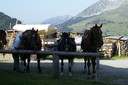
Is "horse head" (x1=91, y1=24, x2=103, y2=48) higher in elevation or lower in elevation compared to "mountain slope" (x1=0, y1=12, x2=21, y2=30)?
lower

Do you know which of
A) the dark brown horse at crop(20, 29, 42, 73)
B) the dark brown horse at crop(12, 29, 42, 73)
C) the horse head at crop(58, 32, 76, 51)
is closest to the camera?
the horse head at crop(58, 32, 76, 51)

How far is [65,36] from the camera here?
2191cm

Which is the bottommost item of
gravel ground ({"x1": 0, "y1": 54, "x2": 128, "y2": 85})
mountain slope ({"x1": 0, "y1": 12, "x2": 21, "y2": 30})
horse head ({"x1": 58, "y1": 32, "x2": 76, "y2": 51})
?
gravel ground ({"x1": 0, "y1": 54, "x2": 128, "y2": 85})

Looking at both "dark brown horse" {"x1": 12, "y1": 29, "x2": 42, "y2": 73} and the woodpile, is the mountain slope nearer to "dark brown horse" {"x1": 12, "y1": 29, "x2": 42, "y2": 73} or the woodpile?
the woodpile

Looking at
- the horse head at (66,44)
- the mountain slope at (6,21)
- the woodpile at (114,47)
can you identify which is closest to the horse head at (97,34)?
the horse head at (66,44)

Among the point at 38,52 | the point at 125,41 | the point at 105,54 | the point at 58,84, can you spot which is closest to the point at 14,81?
the point at 58,84

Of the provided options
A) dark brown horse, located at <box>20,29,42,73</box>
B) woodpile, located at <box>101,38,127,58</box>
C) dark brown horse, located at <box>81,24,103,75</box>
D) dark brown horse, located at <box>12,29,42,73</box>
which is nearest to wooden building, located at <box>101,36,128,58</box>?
woodpile, located at <box>101,38,127,58</box>

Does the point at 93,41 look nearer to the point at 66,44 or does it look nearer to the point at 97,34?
the point at 97,34

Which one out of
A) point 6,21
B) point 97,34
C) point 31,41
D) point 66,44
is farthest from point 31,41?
point 6,21

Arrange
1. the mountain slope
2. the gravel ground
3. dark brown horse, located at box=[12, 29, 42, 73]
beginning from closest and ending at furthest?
the gravel ground → dark brown horse, located at box=[12, 29, 42, 73] → the mountain slope

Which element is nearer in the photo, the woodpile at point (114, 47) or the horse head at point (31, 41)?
the horse head at point (31, 41)

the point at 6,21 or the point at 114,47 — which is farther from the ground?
the point at 6,21

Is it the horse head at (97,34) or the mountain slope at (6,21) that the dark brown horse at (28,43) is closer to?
the horse head at (97,34)

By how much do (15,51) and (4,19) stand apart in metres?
164
